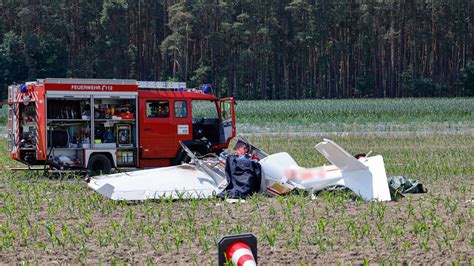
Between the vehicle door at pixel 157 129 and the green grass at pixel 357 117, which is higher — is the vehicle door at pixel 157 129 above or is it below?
above

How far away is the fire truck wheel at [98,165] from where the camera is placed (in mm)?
18266

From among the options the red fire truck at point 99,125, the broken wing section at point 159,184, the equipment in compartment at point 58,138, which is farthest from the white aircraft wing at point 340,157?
the equipment in compartment at point 58,138

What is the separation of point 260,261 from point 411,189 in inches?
235

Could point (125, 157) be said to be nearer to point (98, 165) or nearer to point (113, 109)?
point (98, 165)

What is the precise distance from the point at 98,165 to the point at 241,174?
5.63 metres

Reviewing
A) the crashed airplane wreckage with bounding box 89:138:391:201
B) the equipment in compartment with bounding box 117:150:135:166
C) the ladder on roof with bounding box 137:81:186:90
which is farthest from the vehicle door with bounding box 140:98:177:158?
the crashed airplane wreckage with bounding box 89:138:391:201

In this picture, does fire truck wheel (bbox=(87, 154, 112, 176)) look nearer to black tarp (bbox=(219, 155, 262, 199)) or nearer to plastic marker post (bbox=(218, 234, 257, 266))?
black tarp (bbox=(219, 155, 262, 199))

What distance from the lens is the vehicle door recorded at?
18.7m

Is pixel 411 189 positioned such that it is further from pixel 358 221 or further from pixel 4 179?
pixel 4 179

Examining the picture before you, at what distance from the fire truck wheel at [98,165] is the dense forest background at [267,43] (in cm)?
5408

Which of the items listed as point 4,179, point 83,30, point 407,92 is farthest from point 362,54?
point 4,179

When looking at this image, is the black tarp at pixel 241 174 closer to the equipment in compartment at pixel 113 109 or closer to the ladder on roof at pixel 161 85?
the equipment in compartment at pixel 113 109

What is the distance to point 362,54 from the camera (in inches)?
3273

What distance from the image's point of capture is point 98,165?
18.4 metres
